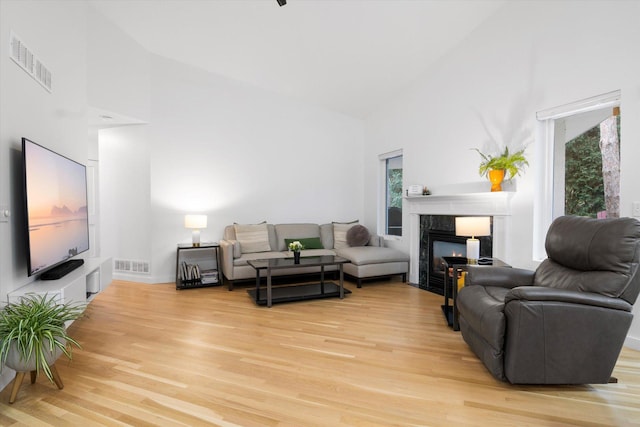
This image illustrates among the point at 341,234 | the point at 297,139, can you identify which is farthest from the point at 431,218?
the point at 297,139

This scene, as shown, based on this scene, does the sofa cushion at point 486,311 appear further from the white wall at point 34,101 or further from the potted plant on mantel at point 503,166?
the white wall at point 34,101

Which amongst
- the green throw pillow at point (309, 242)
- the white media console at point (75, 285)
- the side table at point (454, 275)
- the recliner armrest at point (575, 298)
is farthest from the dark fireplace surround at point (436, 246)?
the white media console at point (75, 285)

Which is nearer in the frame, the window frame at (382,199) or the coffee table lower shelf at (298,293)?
the coffee table lower shelf at (298,293)

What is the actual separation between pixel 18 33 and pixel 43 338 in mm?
2185

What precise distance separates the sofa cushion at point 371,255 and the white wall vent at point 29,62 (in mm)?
3852

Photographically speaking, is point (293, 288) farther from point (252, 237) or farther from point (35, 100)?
point (35, 100)

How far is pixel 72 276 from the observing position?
2.87m

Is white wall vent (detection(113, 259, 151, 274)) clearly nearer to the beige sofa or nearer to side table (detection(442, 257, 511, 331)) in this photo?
the beige sofa

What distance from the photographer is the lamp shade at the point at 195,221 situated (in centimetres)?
499

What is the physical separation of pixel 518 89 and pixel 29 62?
4.41m

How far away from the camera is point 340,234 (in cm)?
578

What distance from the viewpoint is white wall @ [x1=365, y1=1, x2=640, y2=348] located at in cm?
280

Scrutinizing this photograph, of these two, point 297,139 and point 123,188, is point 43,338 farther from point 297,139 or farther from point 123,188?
point 297,139

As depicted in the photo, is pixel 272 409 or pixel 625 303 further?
pixel 625 303
